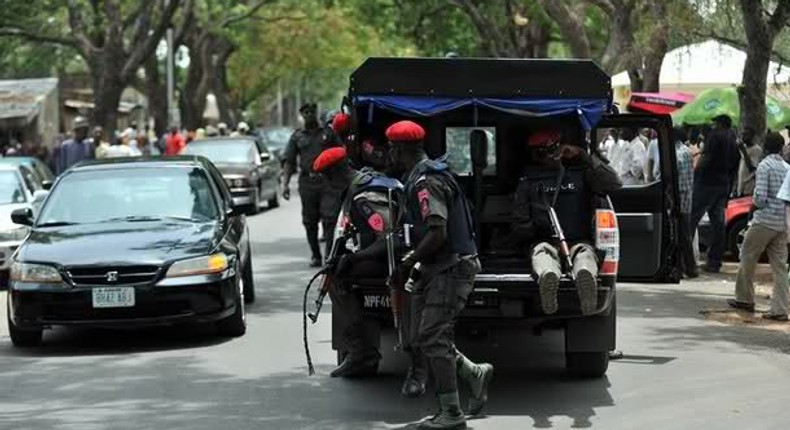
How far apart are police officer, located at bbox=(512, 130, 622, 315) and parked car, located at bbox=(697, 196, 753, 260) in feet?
28.0

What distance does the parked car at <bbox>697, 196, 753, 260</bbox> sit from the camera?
18.4 meters

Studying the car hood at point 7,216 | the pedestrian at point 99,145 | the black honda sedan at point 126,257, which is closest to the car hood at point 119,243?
the black honda sedan at point 126,257

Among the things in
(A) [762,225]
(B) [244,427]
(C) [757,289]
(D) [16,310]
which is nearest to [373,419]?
(B) [244,427]

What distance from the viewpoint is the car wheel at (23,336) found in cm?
1141

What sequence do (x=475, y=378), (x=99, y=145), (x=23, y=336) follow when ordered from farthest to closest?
(x=99, y=145) → (x=23, y=336) → (x=475, y=378)

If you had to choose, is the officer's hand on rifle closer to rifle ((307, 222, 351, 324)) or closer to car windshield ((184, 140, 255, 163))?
rifle ((307, 222, 351, 324))

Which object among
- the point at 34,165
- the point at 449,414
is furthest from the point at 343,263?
the point at 34,165

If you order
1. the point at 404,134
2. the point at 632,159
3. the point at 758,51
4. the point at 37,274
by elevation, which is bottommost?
the point at 37,274

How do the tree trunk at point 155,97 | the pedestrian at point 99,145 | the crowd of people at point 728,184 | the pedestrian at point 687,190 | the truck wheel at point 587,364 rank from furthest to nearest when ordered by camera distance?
the tree trunk at point 155,97 < the pedestrian at point 99,145 < the pedestrian at point 687,190 < the crowd of people at point 728,184 < the truck wheel at point 587,364

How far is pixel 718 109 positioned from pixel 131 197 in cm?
1212

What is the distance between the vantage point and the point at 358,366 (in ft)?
32.8

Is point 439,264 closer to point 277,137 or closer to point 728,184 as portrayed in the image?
point 728,184

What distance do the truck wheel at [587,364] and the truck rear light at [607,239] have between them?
2.50 ft

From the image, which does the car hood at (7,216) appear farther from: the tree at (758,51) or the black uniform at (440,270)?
the black uniform at (440,270)
